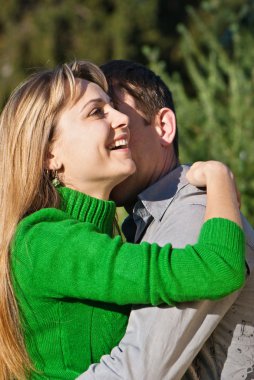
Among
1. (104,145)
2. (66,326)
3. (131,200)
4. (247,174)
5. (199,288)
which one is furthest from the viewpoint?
(247,174)

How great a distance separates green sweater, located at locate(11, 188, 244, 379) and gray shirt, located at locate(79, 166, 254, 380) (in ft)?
0.29

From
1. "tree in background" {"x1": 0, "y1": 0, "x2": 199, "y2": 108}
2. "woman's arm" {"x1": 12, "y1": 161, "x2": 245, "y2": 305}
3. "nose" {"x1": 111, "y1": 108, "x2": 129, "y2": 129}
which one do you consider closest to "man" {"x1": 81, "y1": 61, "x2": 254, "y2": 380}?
"woman's arm" {"x1": 12, "y1": 161, "x2": 245, "y2": 305}

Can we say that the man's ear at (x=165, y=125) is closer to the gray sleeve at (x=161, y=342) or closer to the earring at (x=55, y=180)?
the earring at (x=55, y=180)

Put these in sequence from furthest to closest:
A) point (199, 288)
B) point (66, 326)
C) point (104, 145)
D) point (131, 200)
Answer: point (131, 200) < point (104, 145) < point (66, 326) < point (199, 288)

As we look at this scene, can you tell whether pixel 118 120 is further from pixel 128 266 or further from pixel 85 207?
pixel 128 266

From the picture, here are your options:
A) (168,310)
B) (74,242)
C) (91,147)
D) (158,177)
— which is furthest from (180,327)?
(158,177)

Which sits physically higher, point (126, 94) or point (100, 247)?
point (126, 94)

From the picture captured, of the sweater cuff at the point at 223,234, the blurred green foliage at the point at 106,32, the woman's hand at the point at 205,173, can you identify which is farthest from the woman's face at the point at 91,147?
the blurred green foliage at the point at 106,32

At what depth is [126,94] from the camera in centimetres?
337

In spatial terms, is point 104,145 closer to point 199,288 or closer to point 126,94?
point 126,94

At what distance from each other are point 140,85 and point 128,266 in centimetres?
103

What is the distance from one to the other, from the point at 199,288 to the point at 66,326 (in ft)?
1.58

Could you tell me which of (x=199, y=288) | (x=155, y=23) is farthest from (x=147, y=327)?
(x=155, y=23)

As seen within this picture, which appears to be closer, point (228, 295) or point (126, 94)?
point (228, 295)
